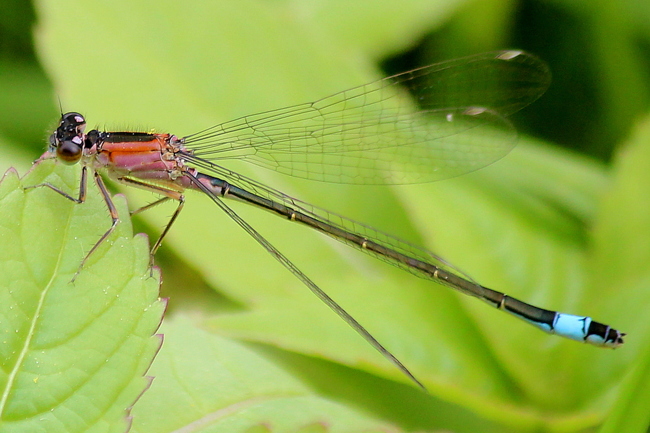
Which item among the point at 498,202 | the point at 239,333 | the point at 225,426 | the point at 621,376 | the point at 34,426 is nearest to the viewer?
the point at 34,426

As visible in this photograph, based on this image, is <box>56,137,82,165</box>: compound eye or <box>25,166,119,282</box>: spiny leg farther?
<box>56,137,82,165</box>: compound eye

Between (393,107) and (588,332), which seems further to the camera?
(393,107)

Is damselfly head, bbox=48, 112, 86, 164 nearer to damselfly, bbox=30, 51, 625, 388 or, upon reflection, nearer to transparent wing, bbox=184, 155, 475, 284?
damselfly, bbox=30, 51, 625, 388

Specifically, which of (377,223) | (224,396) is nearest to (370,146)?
(377,223)

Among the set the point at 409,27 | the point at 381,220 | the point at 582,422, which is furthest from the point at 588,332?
the point at 409,27

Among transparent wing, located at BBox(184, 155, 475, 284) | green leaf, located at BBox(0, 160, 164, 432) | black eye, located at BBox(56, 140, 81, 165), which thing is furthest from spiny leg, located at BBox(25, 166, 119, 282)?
transparent wing, located at BBox(184, 155, 475, 284)

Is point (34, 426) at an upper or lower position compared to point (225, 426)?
lower

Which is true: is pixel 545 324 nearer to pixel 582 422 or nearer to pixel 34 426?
pixel 582 422

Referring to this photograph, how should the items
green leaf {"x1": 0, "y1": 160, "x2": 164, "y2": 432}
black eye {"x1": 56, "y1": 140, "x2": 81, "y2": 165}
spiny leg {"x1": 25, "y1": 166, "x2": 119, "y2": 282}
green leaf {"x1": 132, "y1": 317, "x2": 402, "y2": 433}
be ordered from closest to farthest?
green leaf {"x1": 0, "y1": 160, "x2": 164, "y2": 432}
spiny leg {"x1": 25, "y1": 166, "x2": 119, "y2": 282}
green leaf {"x1": 132, "y1": 317, "x2": 402, "y2": 433}
black eye {"x1": 56, "y1": 140, "x2": 81, "y2": 165}
